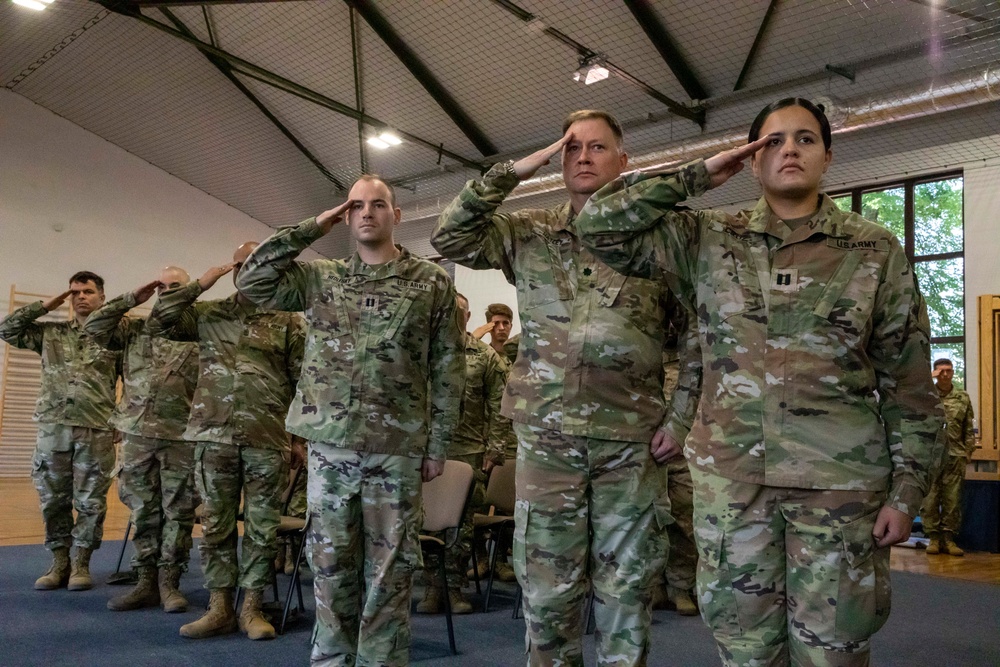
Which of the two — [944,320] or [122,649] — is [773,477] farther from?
[944,320]

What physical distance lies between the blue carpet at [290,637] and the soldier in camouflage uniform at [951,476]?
113 inches

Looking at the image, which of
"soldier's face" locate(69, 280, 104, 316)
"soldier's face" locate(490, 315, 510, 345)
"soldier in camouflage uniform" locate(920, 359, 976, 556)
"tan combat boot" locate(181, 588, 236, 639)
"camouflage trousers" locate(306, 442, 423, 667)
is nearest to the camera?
"camouflage trousers" locate(306, 442, 423, 667)

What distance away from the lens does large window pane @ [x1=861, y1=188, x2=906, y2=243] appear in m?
8.79

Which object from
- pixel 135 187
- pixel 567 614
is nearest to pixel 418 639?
pixel 567 614

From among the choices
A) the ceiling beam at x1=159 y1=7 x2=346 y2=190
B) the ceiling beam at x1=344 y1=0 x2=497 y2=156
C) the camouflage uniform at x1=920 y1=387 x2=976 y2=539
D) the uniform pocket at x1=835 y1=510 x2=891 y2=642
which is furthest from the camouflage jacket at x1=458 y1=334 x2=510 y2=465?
the ceiling beam at x1=159 y1=7 x2=346 y2=190

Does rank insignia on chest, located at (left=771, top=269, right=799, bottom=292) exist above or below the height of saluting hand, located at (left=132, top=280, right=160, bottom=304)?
below

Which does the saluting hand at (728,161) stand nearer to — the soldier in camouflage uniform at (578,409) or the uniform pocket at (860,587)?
the soldier in camouflage uniform at (578,409)

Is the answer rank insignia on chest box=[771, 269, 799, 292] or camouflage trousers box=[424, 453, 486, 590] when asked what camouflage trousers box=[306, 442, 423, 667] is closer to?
rank insignia on chest box=[771, 269, 799, 292]

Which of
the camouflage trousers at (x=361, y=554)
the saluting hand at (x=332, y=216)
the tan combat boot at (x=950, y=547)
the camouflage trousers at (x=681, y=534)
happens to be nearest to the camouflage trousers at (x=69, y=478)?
the camouflage trousers at (x=361, y=554)

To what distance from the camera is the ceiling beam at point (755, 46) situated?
676 cm

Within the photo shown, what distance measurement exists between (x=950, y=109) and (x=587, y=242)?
6341 mm

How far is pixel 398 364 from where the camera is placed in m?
2.85

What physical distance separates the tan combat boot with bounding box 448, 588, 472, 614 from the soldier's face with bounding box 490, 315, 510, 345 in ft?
6.38

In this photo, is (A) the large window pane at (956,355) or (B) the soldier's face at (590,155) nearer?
(B) the soldier's face at (590,155)
